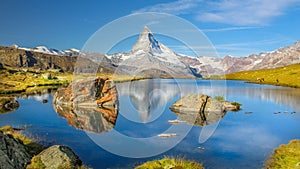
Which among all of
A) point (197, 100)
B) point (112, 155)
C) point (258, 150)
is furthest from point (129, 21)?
point (197, 100)

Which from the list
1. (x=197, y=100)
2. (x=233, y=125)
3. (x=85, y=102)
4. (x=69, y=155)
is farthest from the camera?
(x=85, y=102)

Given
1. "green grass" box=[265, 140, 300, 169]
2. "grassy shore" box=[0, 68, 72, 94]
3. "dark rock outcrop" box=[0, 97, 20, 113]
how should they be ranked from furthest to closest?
1. "grassy shore" box=[0, 68, 72, 94]
2. "dark rock outcrop" box=[0, 97, 20, 113]
3. "green grass" box=[265, 140, 300, 169]

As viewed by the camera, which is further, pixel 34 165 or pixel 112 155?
pixel 112 155

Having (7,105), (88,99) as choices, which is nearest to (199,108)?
(88,99)

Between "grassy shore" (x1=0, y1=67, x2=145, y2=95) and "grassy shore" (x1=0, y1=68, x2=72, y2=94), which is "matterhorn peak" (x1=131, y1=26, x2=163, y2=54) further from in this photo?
"grassy shore" (x1=0, y1=68, x2=72, y2=94)

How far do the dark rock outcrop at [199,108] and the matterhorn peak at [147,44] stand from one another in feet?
47.5

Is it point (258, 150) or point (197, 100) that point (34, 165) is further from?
point (197, 100)

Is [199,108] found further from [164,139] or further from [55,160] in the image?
[55,160]

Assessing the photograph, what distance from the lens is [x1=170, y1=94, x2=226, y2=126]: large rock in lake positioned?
1841 inches

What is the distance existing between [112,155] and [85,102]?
33.1m

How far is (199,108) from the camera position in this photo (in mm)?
50875

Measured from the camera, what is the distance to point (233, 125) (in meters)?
39.6

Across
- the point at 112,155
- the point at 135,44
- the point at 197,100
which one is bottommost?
the point at 112,155

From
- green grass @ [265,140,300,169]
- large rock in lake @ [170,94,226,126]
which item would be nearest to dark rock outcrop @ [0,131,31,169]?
green grass @ [265,140,300,169]
